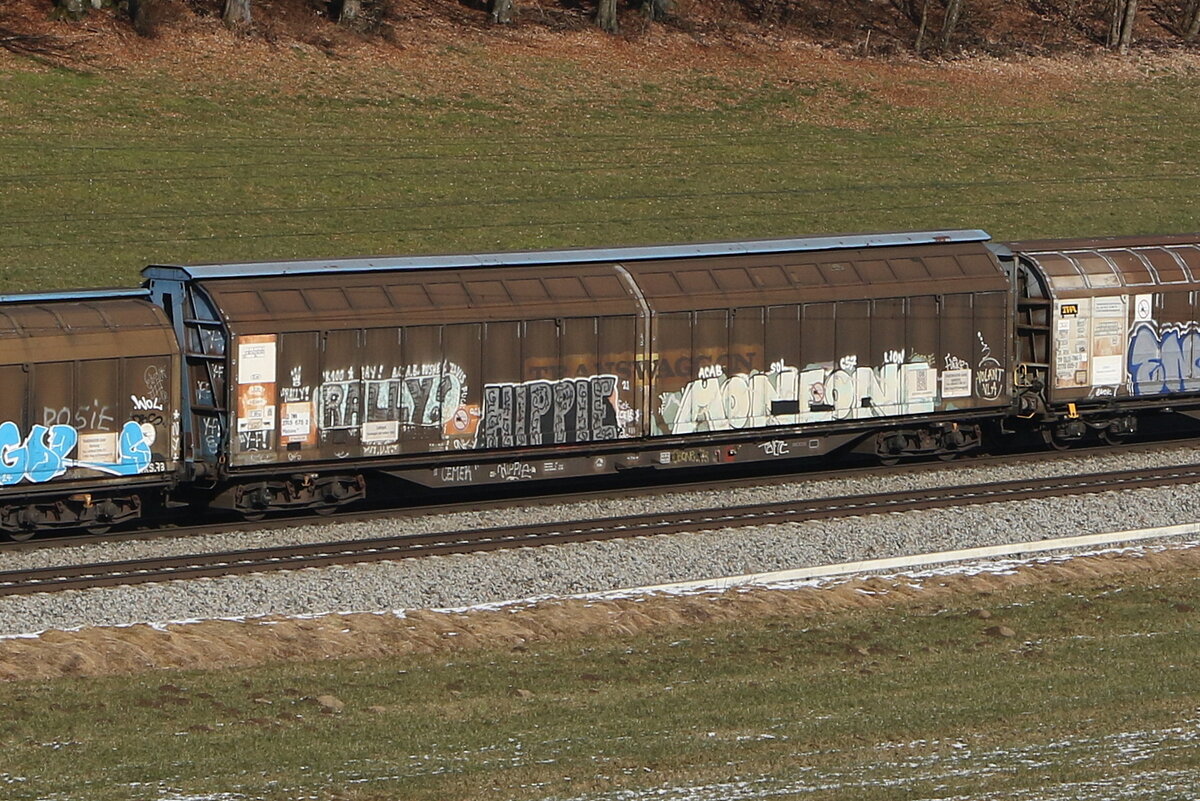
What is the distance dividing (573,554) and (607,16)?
3980cm

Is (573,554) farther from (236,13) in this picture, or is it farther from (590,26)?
(590,26)

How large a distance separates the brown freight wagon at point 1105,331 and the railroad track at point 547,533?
83.3 inches

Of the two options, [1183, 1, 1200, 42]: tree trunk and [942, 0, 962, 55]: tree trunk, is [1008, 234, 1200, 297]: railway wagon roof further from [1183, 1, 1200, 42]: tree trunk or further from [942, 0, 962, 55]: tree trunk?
[1183, 1, 1200, 42]: tree trunk

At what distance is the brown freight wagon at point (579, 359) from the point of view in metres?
23.5

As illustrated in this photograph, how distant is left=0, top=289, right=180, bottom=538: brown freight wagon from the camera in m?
22.1

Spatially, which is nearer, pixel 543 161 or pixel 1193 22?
pixel 543 161

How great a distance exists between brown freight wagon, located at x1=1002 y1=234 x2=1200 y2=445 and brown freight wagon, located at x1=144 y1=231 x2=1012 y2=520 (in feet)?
2.32

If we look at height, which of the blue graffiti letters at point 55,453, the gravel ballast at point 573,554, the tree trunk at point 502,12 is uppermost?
the tree trunk at point 502,12

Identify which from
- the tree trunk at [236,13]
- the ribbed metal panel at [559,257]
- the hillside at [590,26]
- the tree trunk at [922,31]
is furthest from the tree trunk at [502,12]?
the ribbed metal panel at [559,257]

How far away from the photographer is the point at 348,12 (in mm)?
56156

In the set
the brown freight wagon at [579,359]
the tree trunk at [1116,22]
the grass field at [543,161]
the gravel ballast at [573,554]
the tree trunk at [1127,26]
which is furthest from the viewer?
the tree trunk at [1116,22]

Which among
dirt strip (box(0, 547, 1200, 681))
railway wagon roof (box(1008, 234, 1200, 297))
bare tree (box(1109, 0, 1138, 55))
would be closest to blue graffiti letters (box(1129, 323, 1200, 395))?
railway wagon roof (box(1008, 234, 1200, 297))

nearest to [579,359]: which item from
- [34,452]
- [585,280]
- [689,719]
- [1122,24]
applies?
[585,280]

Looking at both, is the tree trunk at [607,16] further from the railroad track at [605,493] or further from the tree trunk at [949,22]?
the railroad track at [605,493]
